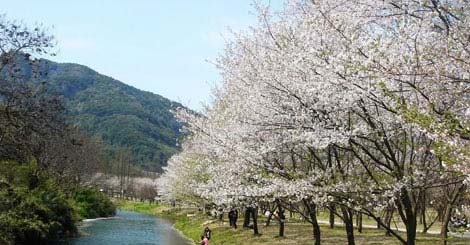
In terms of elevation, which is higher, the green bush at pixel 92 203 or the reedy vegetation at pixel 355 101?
the reedy vegetation at pixel 355 101

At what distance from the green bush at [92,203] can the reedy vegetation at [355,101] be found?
48.3m

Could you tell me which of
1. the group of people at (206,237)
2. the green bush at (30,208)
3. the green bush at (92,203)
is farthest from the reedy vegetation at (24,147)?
the green bush at (92,203)

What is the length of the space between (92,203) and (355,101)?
57361 millimetres

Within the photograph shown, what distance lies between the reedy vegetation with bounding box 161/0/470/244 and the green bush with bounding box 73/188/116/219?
48256 millimetres

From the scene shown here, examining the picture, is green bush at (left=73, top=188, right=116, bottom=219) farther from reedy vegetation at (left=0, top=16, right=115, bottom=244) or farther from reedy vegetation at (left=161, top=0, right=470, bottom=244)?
reedy vegetation at (left=161, top=0, right=470, bottom=244)

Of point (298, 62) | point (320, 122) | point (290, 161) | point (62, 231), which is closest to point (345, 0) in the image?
point (298, 62)

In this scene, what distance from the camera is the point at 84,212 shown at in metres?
58.6

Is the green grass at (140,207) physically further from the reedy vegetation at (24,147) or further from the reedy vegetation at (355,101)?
the reedy vegetation at (355,101)

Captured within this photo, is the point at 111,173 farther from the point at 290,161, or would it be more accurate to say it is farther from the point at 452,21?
the point at 452,21

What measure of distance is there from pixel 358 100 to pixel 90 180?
72626 millimetres

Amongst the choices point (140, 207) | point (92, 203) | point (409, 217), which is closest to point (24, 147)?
point (409, 217)

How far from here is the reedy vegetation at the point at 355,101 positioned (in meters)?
7.14

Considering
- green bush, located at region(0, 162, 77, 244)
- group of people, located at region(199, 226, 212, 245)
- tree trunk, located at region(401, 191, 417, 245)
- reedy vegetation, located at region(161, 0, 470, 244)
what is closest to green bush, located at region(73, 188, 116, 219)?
green bush, located at region(0, 162, 77, 244)

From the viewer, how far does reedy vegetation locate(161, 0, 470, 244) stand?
7145 mm
